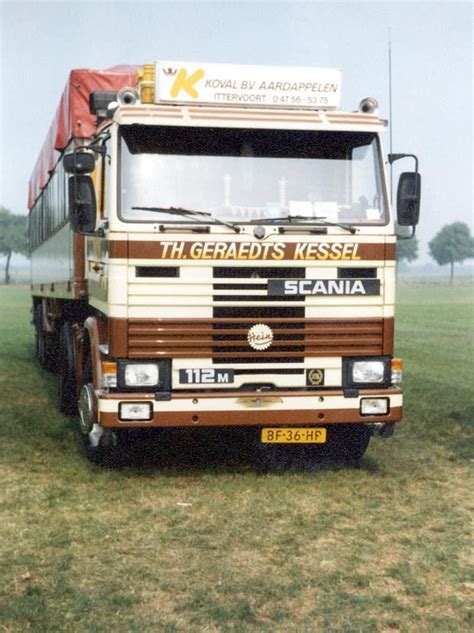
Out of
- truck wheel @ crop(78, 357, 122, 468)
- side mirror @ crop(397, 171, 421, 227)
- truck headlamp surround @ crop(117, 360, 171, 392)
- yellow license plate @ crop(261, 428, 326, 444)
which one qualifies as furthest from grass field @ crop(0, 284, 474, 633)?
side mirror @ crop(397, 171, 421, 227)

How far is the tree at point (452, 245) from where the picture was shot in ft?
568

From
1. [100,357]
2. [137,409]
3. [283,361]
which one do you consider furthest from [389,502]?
[100,357]

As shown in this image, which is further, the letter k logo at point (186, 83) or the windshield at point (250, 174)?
the letter k logo at point (186, 83)

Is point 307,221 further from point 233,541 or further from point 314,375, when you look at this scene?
point 233,541

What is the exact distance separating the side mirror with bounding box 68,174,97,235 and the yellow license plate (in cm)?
226

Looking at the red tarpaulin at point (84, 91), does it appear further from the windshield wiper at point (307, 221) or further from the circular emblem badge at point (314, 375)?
the circular emblem badge at point (314, 375)

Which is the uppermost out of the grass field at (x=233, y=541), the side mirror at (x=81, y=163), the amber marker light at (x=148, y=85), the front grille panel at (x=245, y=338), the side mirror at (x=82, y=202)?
the amber marker light at (x=148, y=85)

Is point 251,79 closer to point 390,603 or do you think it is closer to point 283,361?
point 283,361

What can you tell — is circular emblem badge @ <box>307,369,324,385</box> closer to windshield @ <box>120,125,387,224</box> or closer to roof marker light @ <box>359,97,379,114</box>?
windshield @ <box>120,125,387,224</box>

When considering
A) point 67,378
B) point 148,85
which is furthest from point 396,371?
point 67,378

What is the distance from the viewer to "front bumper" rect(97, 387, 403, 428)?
7527 millimetres

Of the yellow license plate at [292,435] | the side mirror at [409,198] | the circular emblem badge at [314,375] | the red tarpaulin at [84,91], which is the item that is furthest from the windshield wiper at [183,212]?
the red tarpaulin at [84,91]

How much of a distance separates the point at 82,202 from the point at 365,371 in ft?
8.95

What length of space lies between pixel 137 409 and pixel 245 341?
40.2 inches
